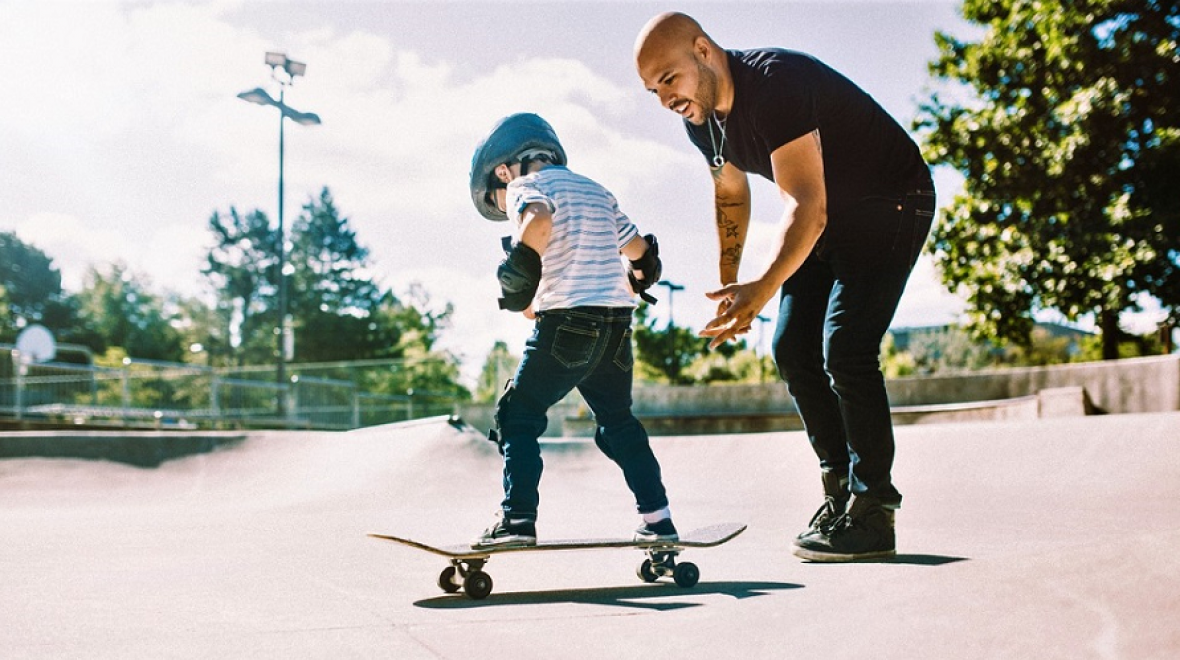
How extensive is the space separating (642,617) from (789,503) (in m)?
4.02

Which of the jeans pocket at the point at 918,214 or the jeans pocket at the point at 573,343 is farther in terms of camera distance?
the jeans pocket at the point at 918,214

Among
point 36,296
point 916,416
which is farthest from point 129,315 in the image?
→ point 916,416

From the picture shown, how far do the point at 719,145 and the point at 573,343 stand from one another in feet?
3.25

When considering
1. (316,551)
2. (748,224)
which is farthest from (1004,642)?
(316,551)

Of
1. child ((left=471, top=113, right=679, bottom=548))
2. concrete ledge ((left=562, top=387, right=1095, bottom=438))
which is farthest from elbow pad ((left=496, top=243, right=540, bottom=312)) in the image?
concrete ledge ((left=562, top=387, right=1095, bottom=438))

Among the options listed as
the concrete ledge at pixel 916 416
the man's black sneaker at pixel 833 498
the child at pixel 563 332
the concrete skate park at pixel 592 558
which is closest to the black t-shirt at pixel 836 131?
the child at pixel 563 332

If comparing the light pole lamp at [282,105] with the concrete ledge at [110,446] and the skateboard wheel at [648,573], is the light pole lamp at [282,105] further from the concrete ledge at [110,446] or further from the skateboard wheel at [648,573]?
the skateboard wheel at [648,573]

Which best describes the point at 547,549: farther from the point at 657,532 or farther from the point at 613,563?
the point at 613,563

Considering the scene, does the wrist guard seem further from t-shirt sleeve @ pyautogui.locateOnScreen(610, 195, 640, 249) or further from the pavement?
the pavement

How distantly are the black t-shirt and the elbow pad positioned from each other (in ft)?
2.70

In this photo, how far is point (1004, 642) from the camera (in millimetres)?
1620

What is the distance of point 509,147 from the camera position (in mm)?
3238

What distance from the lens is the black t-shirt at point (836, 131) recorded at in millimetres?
3014

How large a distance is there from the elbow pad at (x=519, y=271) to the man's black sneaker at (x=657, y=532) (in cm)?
84
